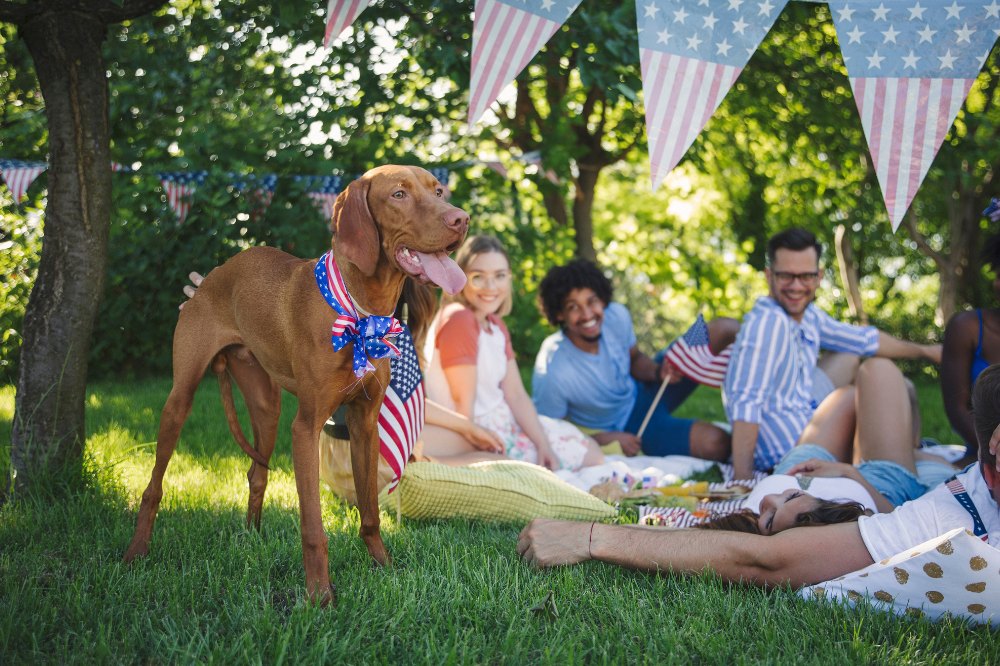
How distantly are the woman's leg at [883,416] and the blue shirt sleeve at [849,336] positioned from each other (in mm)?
928

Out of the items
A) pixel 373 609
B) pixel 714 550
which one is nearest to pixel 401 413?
pixel 373 609

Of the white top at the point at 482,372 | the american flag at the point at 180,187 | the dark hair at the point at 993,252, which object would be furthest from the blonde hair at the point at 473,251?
the american flag at the point at 180,187

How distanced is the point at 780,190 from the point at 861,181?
10.3ft

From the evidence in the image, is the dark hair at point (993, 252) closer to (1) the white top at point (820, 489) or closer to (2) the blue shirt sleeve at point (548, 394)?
(1) the white top at point (820, 489)

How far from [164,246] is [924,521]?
6.37m

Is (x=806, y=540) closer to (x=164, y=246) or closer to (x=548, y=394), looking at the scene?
(x=548, y=394)

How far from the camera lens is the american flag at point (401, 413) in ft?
8.72

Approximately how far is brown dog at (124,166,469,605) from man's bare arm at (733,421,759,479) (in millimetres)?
2330

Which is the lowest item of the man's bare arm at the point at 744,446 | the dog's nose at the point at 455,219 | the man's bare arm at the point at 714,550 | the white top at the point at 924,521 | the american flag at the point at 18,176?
the man's bare arm at the point at 744,446

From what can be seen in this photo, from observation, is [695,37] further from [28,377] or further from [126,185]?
[126,185]

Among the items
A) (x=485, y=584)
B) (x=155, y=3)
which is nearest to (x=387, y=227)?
(x=485, y=584)

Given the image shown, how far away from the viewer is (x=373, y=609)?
193 cm

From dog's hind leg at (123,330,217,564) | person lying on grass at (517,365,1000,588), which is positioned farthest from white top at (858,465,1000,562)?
dog's hind leg at (123,330,217,564)

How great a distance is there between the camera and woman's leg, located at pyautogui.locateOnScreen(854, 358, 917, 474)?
3.30 m
